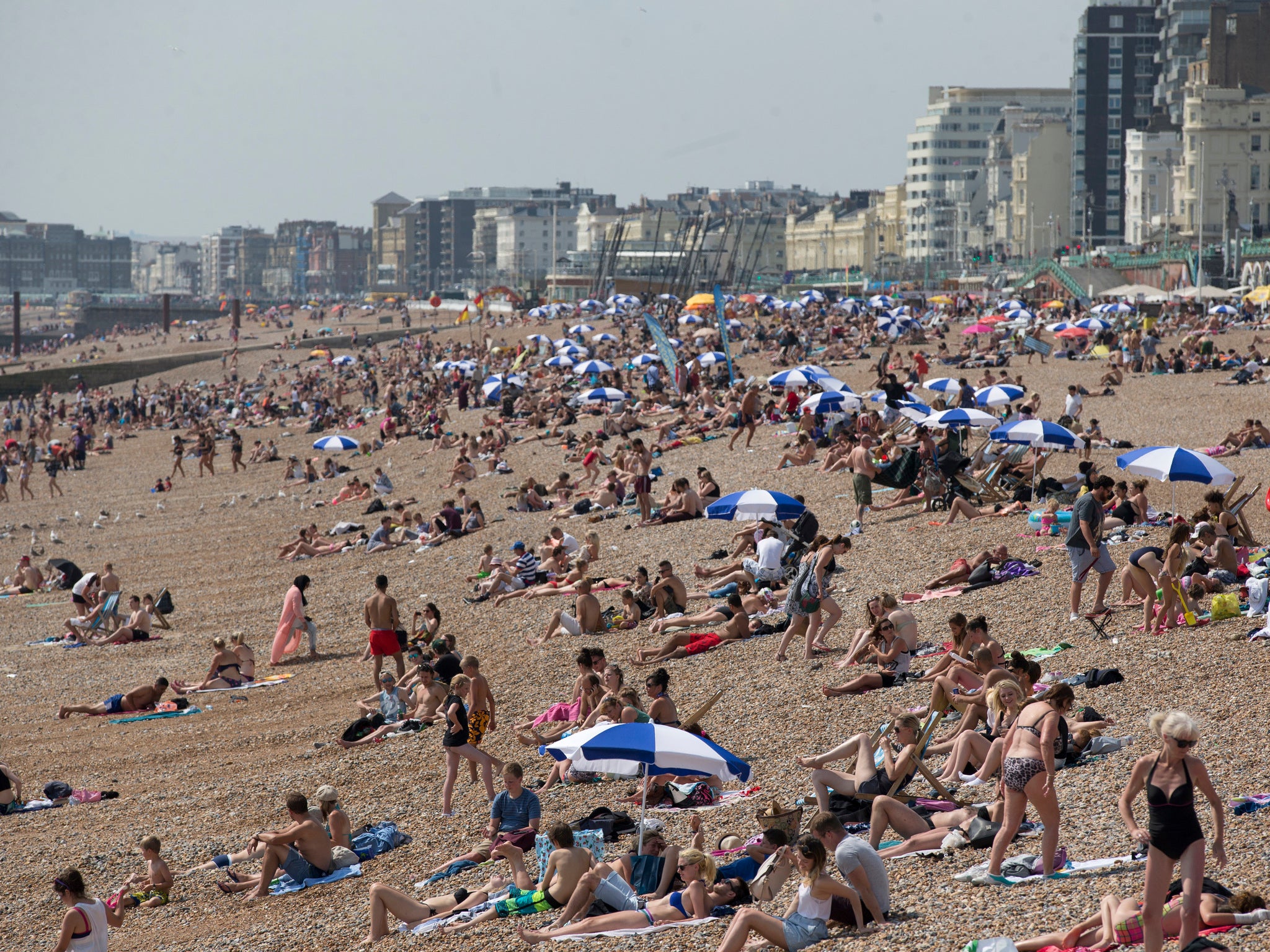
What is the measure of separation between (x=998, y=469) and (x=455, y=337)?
50.4 metres

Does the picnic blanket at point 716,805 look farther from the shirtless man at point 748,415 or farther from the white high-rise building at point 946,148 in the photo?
the white high-rise building at point 946,148

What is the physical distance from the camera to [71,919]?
751 centimetres

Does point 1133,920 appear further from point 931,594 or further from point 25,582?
point 25,582

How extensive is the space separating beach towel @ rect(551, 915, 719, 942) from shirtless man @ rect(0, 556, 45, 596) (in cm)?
1633

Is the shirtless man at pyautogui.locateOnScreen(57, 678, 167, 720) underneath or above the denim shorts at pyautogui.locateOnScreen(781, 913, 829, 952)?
underneath

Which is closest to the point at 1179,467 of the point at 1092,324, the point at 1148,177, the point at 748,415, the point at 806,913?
the point at 806,913

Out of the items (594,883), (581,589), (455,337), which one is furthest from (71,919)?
(455,337)

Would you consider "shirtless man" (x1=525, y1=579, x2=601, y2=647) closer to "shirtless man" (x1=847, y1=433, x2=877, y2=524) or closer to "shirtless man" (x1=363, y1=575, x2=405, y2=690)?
"shirtless man" (x1=363, y1=575, x2=405, y2=690)

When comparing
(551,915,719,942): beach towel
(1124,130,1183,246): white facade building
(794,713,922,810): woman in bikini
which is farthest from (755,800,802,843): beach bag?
(1124,130,1183,246): white facade building

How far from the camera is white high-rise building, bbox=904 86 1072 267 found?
11694 centimetres

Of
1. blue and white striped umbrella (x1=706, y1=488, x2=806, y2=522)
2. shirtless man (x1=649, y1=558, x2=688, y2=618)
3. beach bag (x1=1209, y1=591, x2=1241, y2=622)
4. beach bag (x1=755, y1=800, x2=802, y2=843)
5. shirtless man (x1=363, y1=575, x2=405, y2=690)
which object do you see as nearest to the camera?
beach bag (x1=755, y1=800, x2=802, y2=843)

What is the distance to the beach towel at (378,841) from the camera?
901cm

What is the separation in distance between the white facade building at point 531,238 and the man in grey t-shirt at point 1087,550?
147 metres

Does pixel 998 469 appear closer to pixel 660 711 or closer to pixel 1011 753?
pixel 660 711
